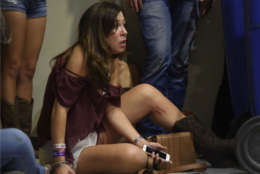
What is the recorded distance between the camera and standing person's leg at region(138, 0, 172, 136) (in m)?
1.62

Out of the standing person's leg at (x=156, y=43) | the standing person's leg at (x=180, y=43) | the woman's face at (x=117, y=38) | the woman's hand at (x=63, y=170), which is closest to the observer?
the woman's hand at (x=63, y=170)

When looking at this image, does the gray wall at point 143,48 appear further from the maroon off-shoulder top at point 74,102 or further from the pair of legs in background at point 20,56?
the maroon off-shoulder top at point 74,102

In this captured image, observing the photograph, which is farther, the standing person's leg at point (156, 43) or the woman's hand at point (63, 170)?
the standing person's leg at point (156, 43)

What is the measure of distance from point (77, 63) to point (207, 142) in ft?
1.95

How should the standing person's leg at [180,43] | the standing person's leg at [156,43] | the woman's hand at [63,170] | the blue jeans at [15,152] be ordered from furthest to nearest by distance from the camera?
the standing person's leg at [180,43] < the standing person's leg at [156,43] < the woman's hand at [63,170] < the blue jeans at [15,152]

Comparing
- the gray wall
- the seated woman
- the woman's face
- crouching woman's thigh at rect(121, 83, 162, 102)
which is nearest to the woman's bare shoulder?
the seated woman

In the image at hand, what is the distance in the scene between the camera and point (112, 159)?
1252mm

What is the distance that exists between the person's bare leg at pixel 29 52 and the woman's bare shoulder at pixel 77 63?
20 centimetres

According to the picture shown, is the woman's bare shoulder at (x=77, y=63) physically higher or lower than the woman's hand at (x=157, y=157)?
higher

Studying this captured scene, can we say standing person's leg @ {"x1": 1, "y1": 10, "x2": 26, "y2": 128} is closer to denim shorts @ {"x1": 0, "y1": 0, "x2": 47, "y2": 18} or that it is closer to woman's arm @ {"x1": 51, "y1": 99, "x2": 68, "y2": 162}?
denim shorts @ {"x1": 0, "y1": 0, "x2": 47, "y2": 18}

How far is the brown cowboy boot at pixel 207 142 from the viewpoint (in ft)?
4.64

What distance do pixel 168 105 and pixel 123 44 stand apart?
31 centimetres

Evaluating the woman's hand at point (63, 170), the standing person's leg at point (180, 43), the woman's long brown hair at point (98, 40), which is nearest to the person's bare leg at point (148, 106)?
the woman's long brown hair at point (98, 40)

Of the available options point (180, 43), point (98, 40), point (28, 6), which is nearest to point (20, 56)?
point (28, 6)
